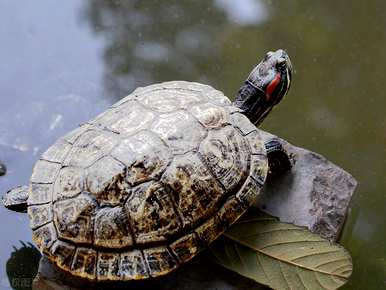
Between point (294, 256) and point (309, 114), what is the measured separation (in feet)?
3.88

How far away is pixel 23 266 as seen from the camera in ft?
9.24

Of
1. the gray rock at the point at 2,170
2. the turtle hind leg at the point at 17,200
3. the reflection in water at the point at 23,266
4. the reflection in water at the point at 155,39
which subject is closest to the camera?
the turtle hind leg at the point at 17,200

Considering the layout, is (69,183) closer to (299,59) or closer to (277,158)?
(277,158)

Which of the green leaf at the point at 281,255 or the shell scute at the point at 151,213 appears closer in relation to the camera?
the shell scute at the point at 151,213

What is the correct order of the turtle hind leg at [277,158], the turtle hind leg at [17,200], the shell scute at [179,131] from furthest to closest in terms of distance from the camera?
the turtle hind leg at [277,158], the turtle hind leg at [17,200], the shell scute at [179,131]

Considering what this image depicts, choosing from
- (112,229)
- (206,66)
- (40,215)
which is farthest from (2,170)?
(206,66)

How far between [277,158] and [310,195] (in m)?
0.23

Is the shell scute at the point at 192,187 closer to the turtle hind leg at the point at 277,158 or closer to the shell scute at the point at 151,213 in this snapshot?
the shell scute at the point at 151,213

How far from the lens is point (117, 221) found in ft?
7.26

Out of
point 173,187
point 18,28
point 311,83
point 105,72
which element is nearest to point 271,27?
point 311,83

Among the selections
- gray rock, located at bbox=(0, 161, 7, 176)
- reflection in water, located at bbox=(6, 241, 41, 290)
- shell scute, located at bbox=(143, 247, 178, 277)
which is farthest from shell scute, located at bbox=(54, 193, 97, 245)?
gray rock, located at bbox=(0, 161, 7, 176)

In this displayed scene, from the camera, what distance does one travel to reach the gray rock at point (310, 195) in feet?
8.64

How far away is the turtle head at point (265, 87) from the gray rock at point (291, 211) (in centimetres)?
16

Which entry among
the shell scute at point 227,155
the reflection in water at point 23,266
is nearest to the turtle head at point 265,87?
the shell scute at point 227,155
